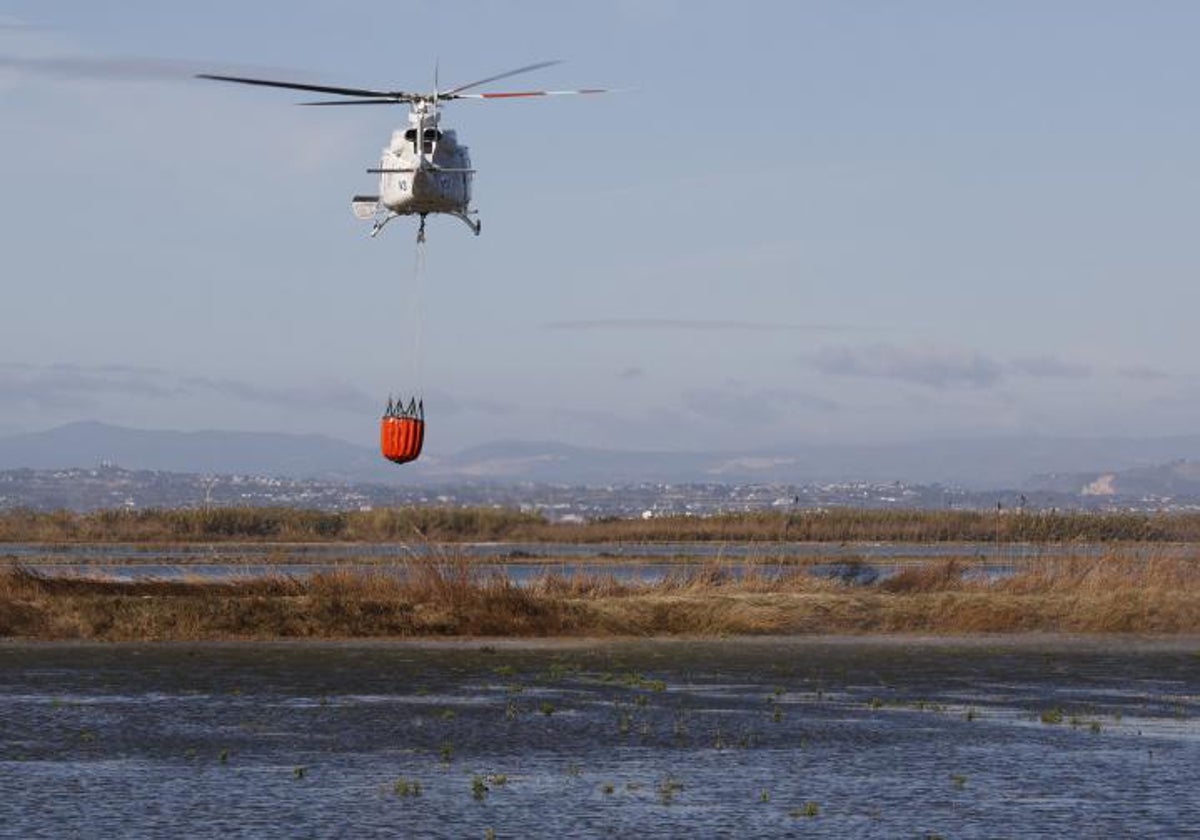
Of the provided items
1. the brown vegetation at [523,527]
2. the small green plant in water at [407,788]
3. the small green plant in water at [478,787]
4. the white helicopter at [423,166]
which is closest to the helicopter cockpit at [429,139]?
the white helicopter at [423,166]

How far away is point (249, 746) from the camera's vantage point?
84.3ft

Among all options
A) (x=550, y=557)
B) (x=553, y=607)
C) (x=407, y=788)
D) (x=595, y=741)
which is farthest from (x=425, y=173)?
(x=550, y=557)

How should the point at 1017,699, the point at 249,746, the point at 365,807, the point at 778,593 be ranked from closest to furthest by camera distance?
the point at 365,807
the point at 249,746
the point at 1017,699
the point at 778,593

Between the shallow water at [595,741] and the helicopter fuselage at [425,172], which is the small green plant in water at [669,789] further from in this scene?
the helicopter fuselage at [425,172]

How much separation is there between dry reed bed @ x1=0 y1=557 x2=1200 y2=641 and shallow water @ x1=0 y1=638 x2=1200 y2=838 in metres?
2.03

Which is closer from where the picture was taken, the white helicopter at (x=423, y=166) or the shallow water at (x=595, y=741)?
the shallow water at (x=595, y=741)

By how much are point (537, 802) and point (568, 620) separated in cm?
2145

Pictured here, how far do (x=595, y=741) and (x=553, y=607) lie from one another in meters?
17.1

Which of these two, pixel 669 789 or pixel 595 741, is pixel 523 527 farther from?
pixel 669 789

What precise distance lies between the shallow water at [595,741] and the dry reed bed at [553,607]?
2.03m

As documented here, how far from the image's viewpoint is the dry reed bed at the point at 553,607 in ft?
137

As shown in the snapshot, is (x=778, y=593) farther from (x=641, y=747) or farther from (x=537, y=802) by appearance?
(x=537, y=802)

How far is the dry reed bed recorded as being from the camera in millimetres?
41844

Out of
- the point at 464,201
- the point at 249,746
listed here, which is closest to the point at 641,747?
the point at 249,746
